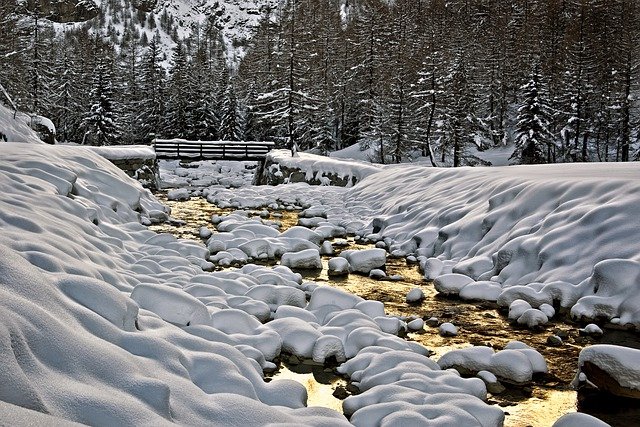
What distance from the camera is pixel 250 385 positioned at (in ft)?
11.9

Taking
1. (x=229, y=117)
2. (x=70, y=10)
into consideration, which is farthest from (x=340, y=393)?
(x=70, y=10)

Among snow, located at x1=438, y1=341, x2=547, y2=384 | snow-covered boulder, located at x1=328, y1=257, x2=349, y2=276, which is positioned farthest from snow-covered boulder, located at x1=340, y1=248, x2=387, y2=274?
snow, located at x1=438, y1=341, x2=547, y2=384

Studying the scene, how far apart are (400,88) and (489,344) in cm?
2903

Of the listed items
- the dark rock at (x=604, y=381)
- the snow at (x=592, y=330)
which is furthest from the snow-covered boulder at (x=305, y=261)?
the dark rock at (x=604, y=381)

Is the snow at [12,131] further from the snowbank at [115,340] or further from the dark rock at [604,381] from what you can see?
the dark rock at [604,381]

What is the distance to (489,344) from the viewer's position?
5551 millimetres

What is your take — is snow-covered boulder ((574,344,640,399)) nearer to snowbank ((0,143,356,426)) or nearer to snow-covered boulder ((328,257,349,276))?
snowbank ((0,143,356,426))

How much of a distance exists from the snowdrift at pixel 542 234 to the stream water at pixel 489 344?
0.45 metres

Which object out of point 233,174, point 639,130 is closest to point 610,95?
point 639,130

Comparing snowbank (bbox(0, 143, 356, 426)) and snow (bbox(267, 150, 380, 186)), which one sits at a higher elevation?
snow (bbox(267, 150, 380, 186))

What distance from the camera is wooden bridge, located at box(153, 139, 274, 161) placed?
1163 inches

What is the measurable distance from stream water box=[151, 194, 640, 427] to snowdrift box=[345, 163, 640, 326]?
1.47 ft

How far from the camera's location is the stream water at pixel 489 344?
413 centimetres

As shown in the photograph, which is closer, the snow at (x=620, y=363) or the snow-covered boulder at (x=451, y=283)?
the snow at (x=620, y=363)
